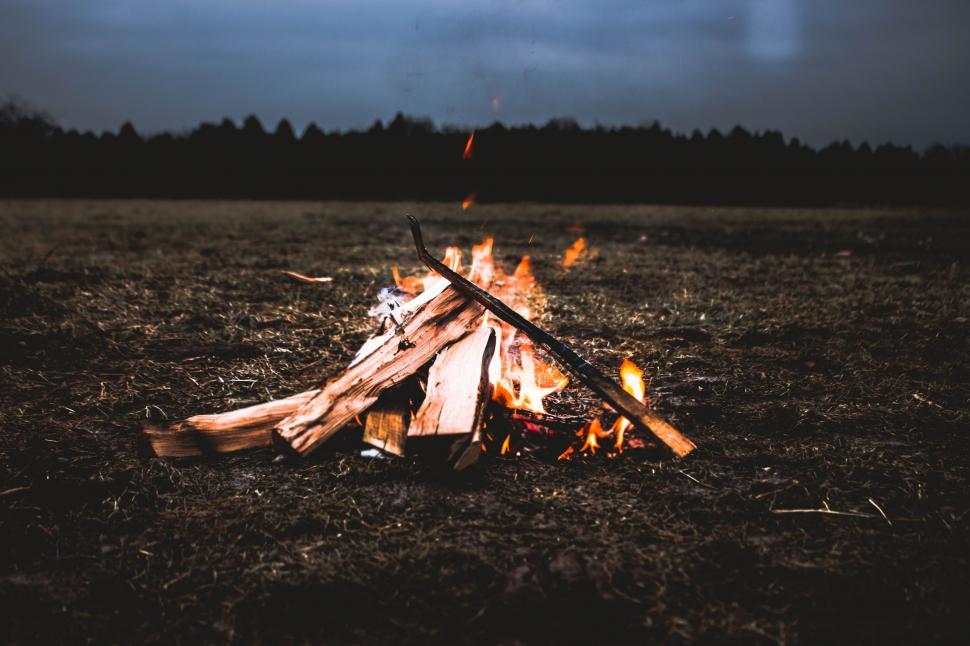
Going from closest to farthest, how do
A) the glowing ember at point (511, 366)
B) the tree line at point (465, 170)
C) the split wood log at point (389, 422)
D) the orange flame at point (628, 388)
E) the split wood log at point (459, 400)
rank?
1. the split wood log at point (459, 400)
2. the split wood log at point (389, 422)
3. the orange flame at point (628, 388)
4. the glowing ember at point (511, 366)
5. the tree line at point (465, 170)

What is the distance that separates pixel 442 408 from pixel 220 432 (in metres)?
1.06

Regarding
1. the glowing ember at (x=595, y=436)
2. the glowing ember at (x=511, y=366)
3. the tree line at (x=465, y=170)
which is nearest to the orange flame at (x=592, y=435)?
the glowing ember at (x=595, y=436)

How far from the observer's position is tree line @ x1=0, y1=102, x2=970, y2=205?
27500 millimetres

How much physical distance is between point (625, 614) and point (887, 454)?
1.78 metres

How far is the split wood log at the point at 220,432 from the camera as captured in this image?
2.69m

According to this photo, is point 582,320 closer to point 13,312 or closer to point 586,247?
point 13,312

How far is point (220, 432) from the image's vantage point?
8.98ft

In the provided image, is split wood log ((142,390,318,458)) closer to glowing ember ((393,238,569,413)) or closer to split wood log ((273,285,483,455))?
split wood log ((273,285,483,455))

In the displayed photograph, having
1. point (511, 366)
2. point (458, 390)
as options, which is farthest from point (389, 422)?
point (511, 366)

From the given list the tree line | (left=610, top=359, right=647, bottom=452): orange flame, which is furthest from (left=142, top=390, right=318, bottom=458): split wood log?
the tree line

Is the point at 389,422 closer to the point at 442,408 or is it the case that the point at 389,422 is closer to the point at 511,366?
the point at 442,408

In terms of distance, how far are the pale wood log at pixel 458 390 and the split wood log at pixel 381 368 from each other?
3.2 inches

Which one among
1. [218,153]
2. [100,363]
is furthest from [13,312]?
[218,153]

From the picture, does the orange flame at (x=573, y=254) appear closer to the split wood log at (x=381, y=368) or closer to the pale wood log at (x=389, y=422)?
the split wood log at (x=381, y=368)
